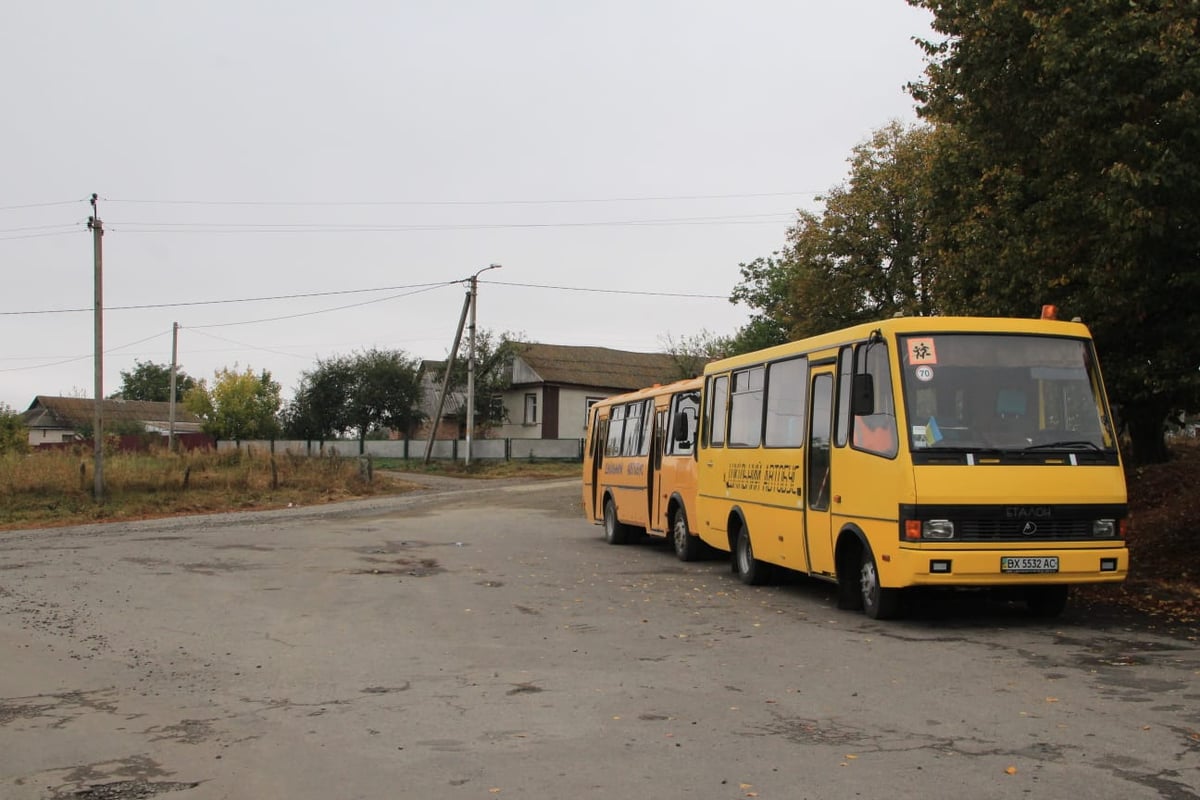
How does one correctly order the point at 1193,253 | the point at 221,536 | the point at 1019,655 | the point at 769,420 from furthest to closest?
the point at 221,536 < the point at 769,420 < the point at 1193,253 < the point at 1019,655

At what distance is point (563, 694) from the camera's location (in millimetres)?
8383

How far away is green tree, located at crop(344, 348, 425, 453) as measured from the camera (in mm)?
68688

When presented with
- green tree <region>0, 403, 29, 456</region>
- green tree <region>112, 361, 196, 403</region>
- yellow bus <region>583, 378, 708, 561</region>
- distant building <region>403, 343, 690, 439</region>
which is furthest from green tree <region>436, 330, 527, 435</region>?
green tree <region>112, 361, 196, 403</region>

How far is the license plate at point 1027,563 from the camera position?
1095cm

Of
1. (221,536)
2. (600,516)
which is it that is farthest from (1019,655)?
(221,536)

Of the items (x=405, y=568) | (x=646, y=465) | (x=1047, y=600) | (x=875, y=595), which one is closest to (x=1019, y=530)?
(x=1047, y=600)

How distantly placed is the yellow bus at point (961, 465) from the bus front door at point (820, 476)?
0.08 ft

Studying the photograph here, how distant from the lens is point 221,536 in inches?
945

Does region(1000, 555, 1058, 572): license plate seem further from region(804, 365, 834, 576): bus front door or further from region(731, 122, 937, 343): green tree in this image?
region(731, 122, 937, 343): green tree

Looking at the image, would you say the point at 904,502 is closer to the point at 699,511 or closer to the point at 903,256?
the point at 699,511

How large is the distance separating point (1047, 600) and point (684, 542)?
7691 millimetres

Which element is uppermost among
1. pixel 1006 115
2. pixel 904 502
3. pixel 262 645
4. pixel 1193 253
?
pixel 1006 115

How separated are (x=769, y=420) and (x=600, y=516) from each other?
989 cm

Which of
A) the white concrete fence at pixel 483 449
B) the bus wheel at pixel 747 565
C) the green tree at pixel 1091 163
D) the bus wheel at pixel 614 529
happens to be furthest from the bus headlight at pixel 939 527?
the white concrete fence at pixel 483 449
